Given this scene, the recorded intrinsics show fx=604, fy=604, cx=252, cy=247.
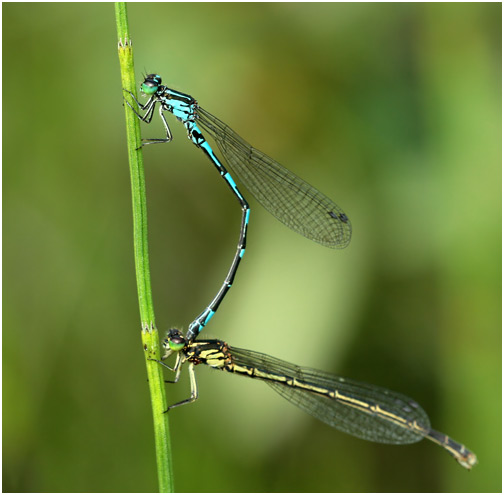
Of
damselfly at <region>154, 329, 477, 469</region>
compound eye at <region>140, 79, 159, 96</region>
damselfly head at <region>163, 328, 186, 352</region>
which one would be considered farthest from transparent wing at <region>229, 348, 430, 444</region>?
compound eye at <region>140, 79, 159, 96</region>

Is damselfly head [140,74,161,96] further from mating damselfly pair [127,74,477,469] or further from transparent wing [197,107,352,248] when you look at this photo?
transparent wing [197,107,352,248]

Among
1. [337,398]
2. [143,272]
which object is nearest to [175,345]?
[143,272]

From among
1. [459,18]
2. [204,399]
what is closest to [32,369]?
[204,399]

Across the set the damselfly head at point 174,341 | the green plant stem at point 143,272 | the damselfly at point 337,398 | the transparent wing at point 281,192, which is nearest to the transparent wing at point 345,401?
the damselfly at point 337,398

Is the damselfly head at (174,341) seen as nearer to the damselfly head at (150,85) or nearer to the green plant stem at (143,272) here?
Result: the green plant stem at (143,272)

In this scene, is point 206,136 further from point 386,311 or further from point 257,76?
point 386,311

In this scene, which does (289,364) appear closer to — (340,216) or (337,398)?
(337,398)

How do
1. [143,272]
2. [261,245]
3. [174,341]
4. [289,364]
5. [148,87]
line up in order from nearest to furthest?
[143,272] → [174,341] → [148,87] → [289,364] → [261,245]
